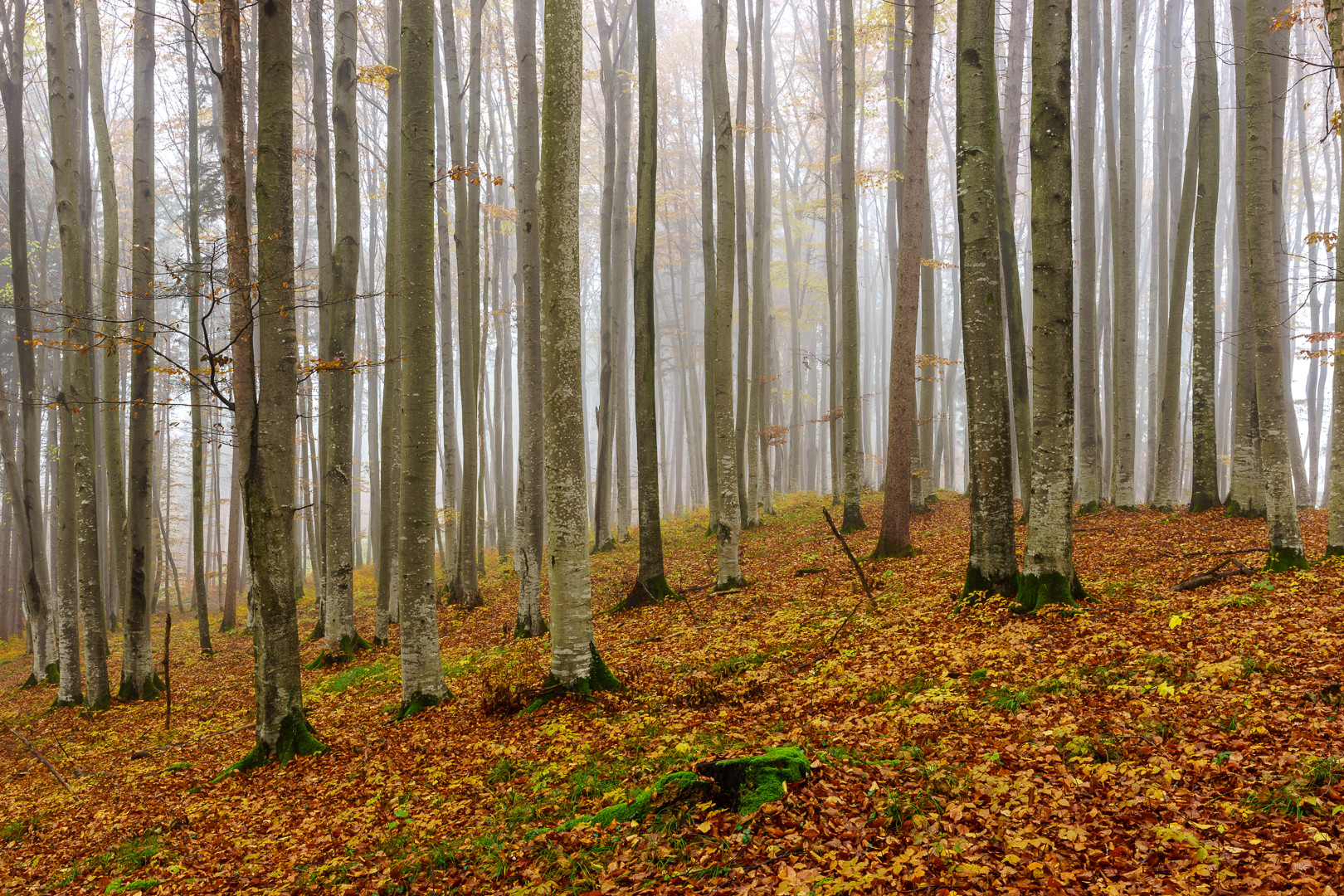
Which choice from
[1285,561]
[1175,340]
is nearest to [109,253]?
[1285,561]

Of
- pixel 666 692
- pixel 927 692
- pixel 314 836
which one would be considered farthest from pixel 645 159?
pixel 314 836

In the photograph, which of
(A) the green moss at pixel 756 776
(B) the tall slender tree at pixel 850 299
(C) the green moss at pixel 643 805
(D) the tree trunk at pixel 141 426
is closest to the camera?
(A) the green moss at pixel 756 776

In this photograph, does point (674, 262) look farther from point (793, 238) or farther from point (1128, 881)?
point (1128, 881)

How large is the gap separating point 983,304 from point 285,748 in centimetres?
856

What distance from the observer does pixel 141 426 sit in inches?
397

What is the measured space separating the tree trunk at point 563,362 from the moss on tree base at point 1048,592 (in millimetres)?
4376

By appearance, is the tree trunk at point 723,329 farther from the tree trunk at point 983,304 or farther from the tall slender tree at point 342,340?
the tall slender tree at point 342,340

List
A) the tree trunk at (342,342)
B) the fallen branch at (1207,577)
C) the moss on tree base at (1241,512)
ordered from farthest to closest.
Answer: the tree trunk at (342,342), the moss on tree base at (1241,512), the fallen branch at (1207,577)

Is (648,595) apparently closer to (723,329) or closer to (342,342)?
(723,329)

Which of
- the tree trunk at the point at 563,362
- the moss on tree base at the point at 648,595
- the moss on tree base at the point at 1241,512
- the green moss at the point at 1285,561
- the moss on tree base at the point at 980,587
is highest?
the tree trunk at the point at 563,362

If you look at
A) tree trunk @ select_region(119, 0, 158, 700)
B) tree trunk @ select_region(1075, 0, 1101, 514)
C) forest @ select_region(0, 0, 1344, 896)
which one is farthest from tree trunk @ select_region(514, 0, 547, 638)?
tree trunk @ select_region(1075, 0, 1101, 514)

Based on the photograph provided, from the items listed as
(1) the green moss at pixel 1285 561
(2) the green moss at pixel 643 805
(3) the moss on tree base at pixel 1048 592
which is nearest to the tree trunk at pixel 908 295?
(3) the moss on tree base at pixel 1048 592

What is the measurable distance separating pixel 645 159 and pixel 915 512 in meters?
10.1

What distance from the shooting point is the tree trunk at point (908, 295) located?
35.3 ft
